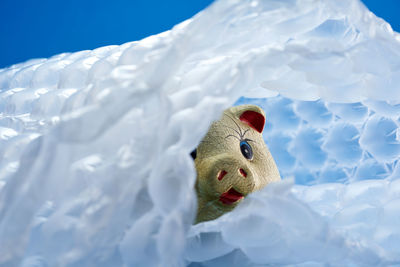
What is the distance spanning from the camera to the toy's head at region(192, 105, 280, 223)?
98 cm

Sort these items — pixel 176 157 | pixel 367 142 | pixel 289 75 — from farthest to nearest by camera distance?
pixel 367 142, pixel 289 75, pixel 176 157

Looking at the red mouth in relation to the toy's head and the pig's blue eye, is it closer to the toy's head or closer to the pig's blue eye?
the toy's head

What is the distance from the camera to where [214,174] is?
3.20 ft

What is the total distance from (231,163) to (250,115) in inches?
9.9

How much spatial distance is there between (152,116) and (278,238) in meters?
0.33

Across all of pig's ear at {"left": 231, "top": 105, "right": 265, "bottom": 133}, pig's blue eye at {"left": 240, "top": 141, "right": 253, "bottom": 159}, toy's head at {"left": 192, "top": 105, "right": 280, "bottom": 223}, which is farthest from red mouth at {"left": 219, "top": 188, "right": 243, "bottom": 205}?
pig's ear at {"left": 231, "top": 105, "right": 265, "bottom": 133}

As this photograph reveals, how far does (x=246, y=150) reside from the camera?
110cm

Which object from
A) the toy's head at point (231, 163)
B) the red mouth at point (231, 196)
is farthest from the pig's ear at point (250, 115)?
the red mouth at point (231, 196)

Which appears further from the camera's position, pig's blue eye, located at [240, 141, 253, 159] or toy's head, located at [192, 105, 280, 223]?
pig's blue eye, located at [240, 141, 253, 159]

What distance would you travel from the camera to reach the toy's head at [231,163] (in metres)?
0.98

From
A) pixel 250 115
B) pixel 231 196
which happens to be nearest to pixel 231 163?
pixel 231 196

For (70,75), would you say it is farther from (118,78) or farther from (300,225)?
(300,225)

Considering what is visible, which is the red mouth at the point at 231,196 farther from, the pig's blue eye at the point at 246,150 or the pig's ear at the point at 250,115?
the pig's ear at the point at 250,115

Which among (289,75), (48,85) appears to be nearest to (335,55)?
(289,75)
